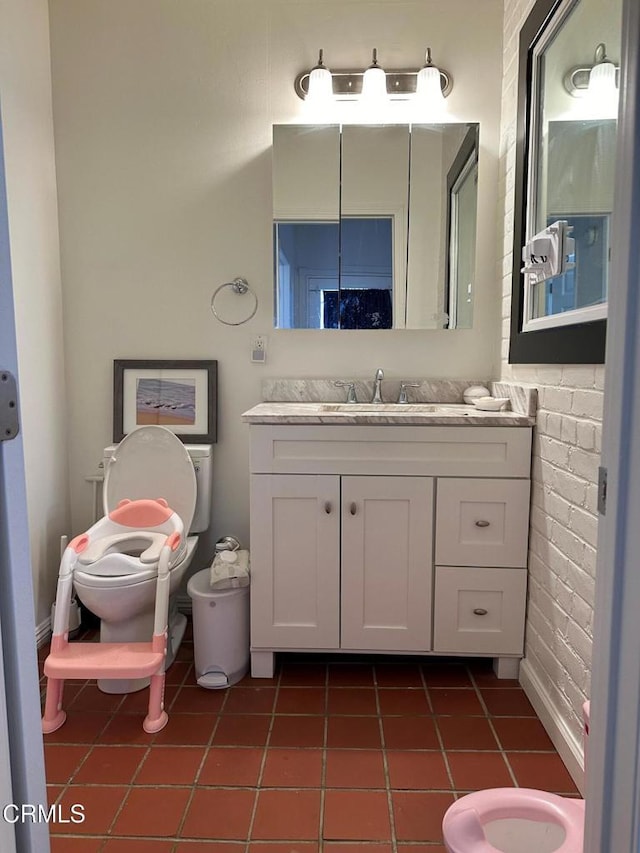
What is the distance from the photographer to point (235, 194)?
2527 millimetres

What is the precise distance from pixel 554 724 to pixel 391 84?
2431 millimetres

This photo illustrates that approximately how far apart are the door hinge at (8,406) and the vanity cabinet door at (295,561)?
129cm

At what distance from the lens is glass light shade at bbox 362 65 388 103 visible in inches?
93.0

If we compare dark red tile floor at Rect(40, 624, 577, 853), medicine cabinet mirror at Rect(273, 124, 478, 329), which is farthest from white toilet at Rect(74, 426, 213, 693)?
medicine cabinet mirror at Rect(273, 124, 478, 329)

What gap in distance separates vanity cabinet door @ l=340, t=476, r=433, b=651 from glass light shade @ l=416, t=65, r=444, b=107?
5.11ft

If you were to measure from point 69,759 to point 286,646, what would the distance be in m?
0.75

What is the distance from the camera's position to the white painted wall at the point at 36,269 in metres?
2.23

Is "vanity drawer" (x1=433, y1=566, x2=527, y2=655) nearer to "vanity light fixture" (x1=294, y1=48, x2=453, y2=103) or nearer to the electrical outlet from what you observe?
the electrical outlet

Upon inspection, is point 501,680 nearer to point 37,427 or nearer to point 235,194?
point 37,427

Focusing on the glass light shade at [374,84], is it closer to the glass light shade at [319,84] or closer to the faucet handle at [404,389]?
the glass light shade at [319,84]

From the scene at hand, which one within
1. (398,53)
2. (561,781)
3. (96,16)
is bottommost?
(561,781)

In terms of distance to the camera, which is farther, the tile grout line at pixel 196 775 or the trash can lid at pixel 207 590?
the trash can lid at pixel 207 590

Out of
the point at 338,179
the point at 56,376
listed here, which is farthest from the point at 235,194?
the point at 56,376

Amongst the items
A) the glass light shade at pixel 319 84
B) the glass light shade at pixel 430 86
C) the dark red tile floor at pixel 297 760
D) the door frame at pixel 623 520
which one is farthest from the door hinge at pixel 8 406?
the glass light shade at pixel 430 86
